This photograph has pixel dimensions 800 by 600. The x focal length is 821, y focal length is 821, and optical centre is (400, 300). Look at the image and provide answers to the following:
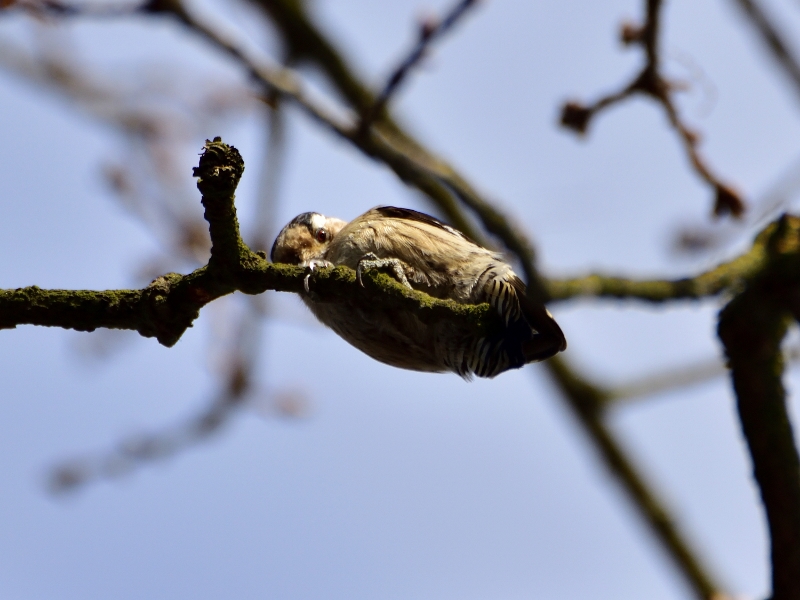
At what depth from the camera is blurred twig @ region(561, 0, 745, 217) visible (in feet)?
13.7

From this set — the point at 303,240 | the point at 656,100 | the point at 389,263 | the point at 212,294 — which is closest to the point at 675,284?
the point at 656,100

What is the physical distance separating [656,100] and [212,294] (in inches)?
110

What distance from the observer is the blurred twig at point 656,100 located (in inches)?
164

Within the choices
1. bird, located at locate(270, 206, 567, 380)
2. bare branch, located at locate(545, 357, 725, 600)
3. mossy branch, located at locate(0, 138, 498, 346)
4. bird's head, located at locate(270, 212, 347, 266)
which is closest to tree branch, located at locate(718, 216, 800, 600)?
bird, located at locate(270, 206, 567, 380)

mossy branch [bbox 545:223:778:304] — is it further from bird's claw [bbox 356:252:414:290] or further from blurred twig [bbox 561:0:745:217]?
bird's claw [bbox 356:252:414:290]

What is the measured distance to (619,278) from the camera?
4637mm

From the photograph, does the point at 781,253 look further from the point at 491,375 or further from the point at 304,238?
the point at 304,238

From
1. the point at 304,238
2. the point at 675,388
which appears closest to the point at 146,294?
the point at 304,238

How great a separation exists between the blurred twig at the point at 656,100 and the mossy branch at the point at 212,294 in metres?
2.01

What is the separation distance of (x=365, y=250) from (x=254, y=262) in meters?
1.26

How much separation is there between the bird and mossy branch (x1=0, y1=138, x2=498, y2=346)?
2.43 ft

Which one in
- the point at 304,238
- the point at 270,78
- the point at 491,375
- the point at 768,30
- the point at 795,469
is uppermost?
the point at 270,78

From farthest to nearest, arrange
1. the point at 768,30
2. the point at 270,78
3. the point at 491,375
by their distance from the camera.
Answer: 1. the point at 270,78
2. the point at 768,30
3. the point at 491,375

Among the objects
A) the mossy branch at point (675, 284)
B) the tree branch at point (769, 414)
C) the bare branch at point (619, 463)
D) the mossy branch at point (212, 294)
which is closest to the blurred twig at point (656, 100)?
the mossy branch at point (675, 284)
